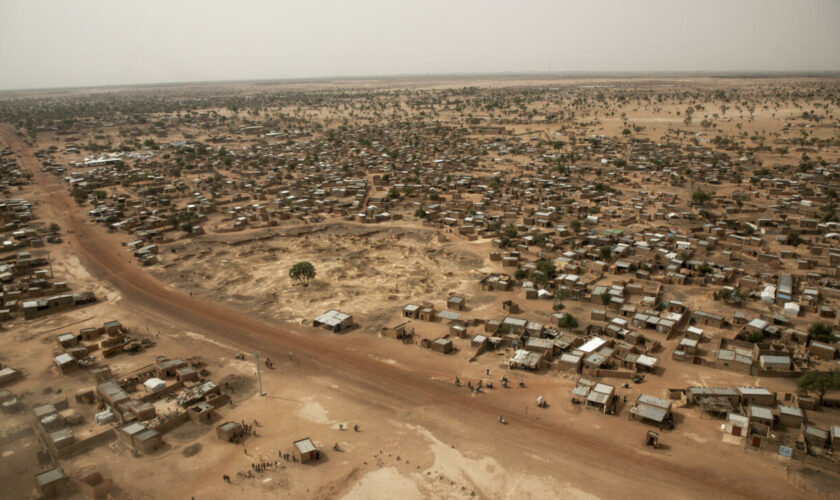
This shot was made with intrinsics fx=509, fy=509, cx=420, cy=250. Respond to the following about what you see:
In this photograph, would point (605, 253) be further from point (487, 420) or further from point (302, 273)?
point (302, 273)

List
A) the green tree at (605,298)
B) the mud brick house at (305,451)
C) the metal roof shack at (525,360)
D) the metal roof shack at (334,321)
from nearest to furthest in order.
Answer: the mud brick house at (305,451) → the metal roof shack at (525,360) → the metal roof shack at (334,321) → the green tree at (605,298)

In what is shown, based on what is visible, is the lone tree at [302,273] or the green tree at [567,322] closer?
the green tree at [567,322]

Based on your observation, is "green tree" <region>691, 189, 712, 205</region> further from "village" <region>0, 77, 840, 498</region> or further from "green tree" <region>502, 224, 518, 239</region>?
"green tree" <region>502, 224, 518, 239</region>

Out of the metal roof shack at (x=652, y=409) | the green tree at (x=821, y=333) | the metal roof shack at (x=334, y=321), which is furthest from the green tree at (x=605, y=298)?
the metal roof shack at (x=334, y=321)

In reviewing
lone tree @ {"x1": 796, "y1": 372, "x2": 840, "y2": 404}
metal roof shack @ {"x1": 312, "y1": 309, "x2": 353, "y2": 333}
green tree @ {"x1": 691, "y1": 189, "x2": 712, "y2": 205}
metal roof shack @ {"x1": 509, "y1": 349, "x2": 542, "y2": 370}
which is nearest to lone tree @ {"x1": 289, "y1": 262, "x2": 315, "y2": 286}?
metal roof shack @ {"x1": 312, "y1": 309, "x2": 353, "y2": 333}

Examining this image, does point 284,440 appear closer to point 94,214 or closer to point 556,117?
point 94,214

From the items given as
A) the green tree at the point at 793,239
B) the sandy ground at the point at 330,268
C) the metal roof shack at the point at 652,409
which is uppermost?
the green tree at the point at 793,239

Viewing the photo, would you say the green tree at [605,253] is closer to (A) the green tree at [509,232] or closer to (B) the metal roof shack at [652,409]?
(A) the green tree at [509,232]

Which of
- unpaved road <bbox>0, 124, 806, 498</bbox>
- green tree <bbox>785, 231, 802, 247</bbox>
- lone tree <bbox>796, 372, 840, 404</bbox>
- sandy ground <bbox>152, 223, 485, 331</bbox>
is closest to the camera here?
unpaved road <bbox>0, 124, 806, 498</bbox>

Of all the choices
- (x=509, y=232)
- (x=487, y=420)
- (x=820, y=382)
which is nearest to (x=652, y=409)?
(x=487, y=420)
